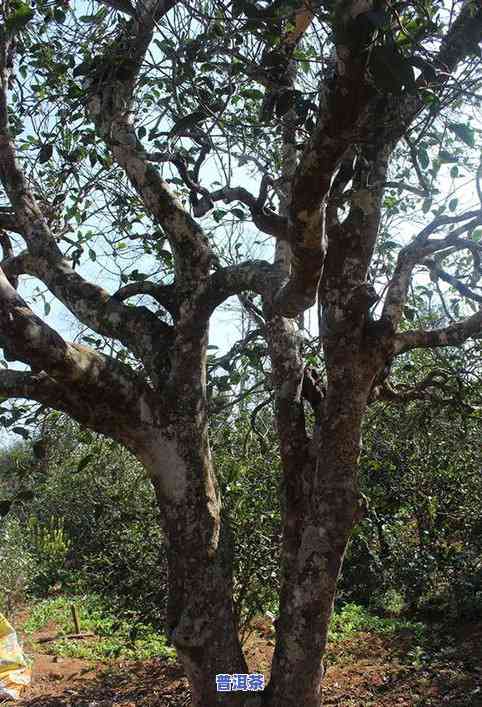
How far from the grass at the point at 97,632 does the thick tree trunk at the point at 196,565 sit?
312 cm

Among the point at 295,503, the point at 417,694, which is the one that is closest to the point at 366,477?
the point at 417,694

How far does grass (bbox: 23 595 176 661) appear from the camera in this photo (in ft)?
21.3

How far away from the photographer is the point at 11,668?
6.52 metres

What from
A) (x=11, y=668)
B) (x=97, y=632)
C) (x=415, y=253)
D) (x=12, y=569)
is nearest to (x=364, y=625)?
(x=97, y=632)

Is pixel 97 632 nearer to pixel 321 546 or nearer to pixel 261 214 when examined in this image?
pixel 321 546

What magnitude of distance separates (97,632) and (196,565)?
511 cm

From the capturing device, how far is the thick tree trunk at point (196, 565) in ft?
9.52

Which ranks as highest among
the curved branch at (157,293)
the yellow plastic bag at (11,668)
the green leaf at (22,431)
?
the curved branch at (157,293)

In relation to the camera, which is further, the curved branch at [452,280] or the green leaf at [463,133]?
the curved branch at [452,280]

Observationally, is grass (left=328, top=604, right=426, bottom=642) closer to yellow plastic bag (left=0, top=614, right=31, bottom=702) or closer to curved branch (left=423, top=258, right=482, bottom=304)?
yellow plastic bag (left=0, top=614, right=31, bottom=702)

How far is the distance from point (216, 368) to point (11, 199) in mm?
1651

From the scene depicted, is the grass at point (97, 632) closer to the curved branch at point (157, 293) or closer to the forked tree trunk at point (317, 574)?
the forked tree trunk at point (317, 574)

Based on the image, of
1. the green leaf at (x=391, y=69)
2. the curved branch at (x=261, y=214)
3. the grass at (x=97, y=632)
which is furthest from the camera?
the grass at (x=97, y=632)

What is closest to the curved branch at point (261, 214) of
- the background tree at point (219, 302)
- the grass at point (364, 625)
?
the background tree at point (219, 302)
